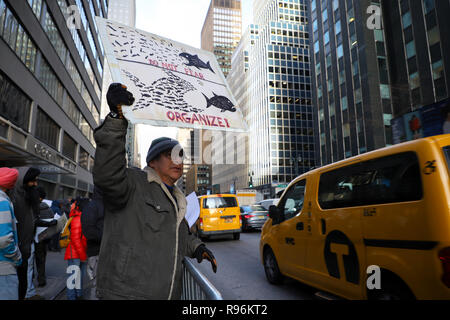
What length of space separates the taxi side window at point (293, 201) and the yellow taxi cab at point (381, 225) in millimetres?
173

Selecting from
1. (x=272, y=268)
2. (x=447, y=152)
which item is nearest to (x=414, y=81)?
(x=272, y=268)

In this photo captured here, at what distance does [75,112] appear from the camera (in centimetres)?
2720

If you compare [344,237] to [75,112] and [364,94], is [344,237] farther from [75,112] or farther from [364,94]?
[364,94]

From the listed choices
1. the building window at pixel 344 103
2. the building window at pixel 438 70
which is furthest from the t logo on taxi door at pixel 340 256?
the building window at pixel 344 103

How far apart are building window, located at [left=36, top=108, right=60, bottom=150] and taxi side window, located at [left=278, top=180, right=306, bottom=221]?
1721cm

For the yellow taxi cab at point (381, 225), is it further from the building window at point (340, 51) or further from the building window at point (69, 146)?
the building window at point (340, 51)

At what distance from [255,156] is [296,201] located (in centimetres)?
6729

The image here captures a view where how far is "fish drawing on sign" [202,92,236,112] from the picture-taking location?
3279 mm

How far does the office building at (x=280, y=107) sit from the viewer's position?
2571 inches

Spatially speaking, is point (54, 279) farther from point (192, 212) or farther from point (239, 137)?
point (239, 137)

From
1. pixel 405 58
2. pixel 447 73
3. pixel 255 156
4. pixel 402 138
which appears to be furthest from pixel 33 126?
pixel 255 156

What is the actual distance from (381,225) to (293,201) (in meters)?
2.22

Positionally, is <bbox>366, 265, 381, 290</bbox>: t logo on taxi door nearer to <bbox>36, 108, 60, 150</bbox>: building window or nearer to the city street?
the city street

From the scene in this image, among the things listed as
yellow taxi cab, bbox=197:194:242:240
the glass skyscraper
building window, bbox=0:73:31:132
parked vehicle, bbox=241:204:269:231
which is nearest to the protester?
yellow taxi cab, bbox=197:194:242:240
